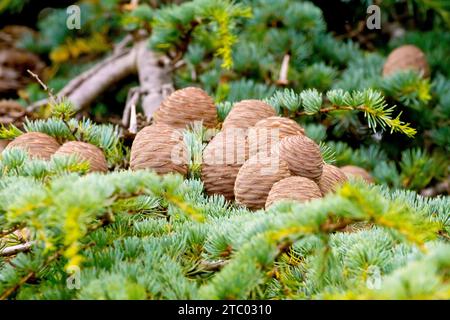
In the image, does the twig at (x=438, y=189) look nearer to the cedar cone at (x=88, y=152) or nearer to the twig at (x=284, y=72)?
the twig at (x=284, y=72)

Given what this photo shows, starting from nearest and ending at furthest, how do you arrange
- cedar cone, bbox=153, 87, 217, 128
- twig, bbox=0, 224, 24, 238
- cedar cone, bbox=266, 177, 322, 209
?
twig, bbox=0, 224, 24, 238, cedar cone, bbox=266, 177, 322, 209, cedar cone, bbox=153, 87, 217, 128

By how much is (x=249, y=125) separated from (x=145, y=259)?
0.39 meters

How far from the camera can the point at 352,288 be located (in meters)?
0.79

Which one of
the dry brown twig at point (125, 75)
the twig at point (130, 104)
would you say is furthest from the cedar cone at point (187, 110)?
the dry brown twig at point (125, 75)

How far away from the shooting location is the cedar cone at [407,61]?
69.1 inches

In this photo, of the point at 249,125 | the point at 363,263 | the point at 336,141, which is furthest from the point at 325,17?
the point at 363,263

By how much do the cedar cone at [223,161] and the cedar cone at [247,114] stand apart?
42mm

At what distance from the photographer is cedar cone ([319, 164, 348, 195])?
1.10m

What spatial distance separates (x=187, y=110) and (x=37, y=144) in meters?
0.26

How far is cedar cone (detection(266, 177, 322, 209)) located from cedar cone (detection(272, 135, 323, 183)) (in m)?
0.04

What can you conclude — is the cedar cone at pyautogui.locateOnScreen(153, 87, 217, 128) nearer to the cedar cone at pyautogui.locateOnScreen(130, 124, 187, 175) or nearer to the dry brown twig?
the cedar cone at pyautogui.locateOnScreen(130, 124, 187, 175)

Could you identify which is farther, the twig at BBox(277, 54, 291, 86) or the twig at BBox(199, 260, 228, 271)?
the twig at BBox(277, 54, 291, 86)

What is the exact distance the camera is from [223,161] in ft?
3.69

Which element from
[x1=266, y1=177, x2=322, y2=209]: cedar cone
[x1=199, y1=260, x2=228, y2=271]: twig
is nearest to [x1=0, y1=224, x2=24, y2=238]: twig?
[x1=199, y1=260, x2=228, y2=271]: twig
